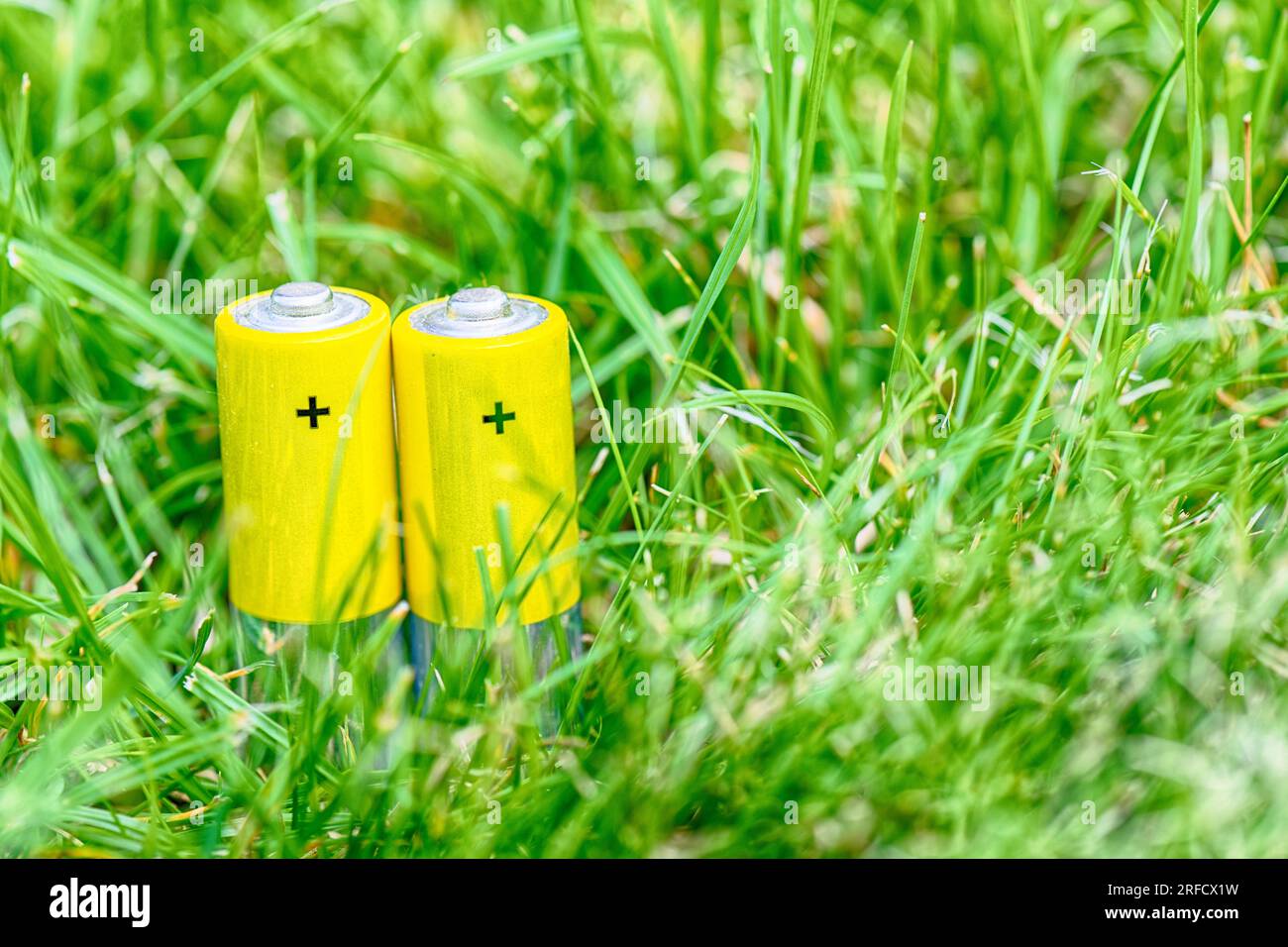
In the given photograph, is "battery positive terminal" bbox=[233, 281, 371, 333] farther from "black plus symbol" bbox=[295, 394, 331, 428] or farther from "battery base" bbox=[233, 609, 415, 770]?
"battery base" bbox=[233, 609, 415, 770]

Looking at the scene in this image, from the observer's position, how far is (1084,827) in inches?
49.7

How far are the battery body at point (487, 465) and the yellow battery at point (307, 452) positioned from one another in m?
0.04

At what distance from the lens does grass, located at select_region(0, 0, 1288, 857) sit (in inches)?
51.5

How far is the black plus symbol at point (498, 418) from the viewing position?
1.39 metres

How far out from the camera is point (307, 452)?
4.62 feet

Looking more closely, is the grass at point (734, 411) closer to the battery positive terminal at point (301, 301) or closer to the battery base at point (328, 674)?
the battery base at point (328, 674)

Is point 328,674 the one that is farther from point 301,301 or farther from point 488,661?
point 301,301

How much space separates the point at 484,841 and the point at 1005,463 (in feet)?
2.26

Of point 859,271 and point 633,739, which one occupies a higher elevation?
point 859,271

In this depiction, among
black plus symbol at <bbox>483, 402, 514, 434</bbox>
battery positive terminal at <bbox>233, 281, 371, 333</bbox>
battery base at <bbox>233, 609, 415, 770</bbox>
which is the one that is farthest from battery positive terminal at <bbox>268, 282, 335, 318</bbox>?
battery base at <bbox>233, 609, 415, 770</bbox>
